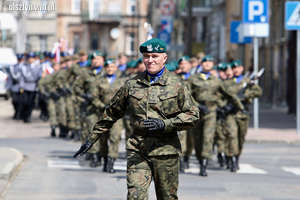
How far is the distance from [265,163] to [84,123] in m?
3.39

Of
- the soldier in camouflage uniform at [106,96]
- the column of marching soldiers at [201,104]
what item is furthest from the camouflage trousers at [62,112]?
the soldier in camouflage uniform at [106,96]

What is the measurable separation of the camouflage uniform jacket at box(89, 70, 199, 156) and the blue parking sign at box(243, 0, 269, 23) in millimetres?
15354

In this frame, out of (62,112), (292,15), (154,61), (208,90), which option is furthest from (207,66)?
(292,15)

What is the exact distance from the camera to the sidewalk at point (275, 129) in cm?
2080

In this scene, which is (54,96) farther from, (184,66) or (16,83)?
(184,66)

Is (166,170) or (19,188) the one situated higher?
(166,170)

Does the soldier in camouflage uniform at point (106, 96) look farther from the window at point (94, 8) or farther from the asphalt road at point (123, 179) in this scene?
the window at point (94, 8)

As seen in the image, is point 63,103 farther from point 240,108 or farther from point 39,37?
point 39,37

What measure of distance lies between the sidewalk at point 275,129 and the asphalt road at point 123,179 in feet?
4.27

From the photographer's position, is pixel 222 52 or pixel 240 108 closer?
pixel 240 108

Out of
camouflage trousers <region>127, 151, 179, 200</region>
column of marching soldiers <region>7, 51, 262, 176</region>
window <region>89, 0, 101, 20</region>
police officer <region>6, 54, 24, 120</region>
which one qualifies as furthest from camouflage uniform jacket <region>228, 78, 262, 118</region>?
window <region>89, 0, 101, 20</region>

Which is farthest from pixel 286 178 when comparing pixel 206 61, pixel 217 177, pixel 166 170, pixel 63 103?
pixel 63 103

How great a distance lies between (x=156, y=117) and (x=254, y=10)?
15702mm

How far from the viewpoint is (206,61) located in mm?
13969
